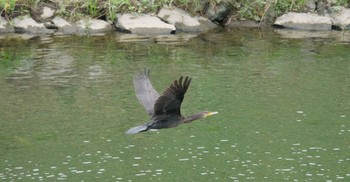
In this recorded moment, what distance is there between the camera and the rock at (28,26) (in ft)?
68.7

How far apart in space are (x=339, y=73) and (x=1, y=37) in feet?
24.4

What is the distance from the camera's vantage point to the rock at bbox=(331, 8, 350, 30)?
21.6 metres

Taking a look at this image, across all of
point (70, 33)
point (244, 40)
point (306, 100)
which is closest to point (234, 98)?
point (306, 100)

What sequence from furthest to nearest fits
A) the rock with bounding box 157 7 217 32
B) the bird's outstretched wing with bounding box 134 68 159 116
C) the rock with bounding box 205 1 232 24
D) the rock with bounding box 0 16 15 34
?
1. the rock with bounding box 205 1 232 24
2. the rock with bounding box 157 7 217 32
3. the rock with bounding box 0 16 15 34
4. the bird's outstretched wing with bounding box 134 68 159 116

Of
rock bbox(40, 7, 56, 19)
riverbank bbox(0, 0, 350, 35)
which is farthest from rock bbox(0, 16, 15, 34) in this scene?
rock bbox(40, 7, 56, 19)

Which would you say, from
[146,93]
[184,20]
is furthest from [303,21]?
[146,93]

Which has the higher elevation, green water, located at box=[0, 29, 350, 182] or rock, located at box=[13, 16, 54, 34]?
rock, located at box=[13, 16, 54, 34]

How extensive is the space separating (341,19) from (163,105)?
11152mm

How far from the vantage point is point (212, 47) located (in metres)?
20.0

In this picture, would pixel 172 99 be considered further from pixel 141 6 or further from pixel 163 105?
pixel 141 6

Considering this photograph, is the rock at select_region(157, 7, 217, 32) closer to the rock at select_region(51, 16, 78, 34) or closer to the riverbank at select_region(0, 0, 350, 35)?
the riverbank at select_region(0, 0, 350, 35)

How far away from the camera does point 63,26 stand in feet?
69.5

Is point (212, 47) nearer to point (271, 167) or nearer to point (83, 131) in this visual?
point (83, 131)

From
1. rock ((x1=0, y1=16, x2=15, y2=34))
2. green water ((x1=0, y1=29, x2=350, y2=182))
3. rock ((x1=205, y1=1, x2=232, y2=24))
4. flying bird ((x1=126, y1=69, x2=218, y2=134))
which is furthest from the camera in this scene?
rock ((x1=205, y1=1, x2=232, y2=24))
